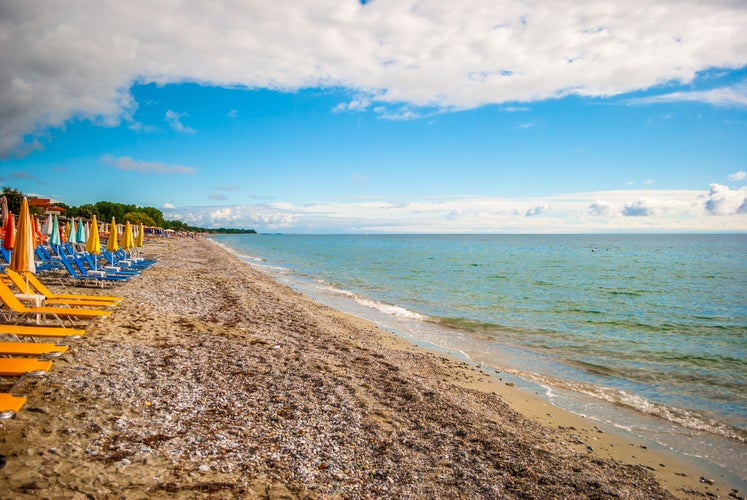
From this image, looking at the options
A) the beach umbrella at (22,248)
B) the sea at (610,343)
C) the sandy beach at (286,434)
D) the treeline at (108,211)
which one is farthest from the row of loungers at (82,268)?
the treeline at (108,211)

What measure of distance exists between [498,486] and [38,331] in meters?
7.79

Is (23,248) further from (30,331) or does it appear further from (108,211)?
(108,211)

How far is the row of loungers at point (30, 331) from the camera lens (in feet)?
17.6

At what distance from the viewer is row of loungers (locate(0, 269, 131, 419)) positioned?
212 inches

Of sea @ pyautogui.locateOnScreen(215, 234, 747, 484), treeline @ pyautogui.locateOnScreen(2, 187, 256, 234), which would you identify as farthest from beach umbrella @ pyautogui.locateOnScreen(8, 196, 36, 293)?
treeline @ pyautogui.locateOnScreen(2, 187, 256, 234)

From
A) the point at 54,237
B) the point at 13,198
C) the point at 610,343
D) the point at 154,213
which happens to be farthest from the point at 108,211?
the point at 610,343

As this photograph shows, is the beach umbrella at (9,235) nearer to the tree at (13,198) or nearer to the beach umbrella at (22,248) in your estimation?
the beach umbrella at (22,248)

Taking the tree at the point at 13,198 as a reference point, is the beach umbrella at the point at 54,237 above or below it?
below

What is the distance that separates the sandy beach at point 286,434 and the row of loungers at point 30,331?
1.38 feet

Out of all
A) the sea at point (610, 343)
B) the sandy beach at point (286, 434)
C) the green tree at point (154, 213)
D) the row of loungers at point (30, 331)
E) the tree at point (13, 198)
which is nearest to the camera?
the sandy beach at point (286, 434)

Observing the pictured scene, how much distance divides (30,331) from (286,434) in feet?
16.6

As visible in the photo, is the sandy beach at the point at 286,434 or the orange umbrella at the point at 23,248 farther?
the orange umbrella at the point at 23,248

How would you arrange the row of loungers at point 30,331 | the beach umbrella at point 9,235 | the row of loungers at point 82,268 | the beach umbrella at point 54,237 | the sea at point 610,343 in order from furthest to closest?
the beach umbrella at point 54,237, the row of loungers at point 82,268, the beach umbrella at point 9,235, the sea at point 610,343, the row of loungers at point 30,331

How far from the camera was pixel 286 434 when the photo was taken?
5.71 metres
